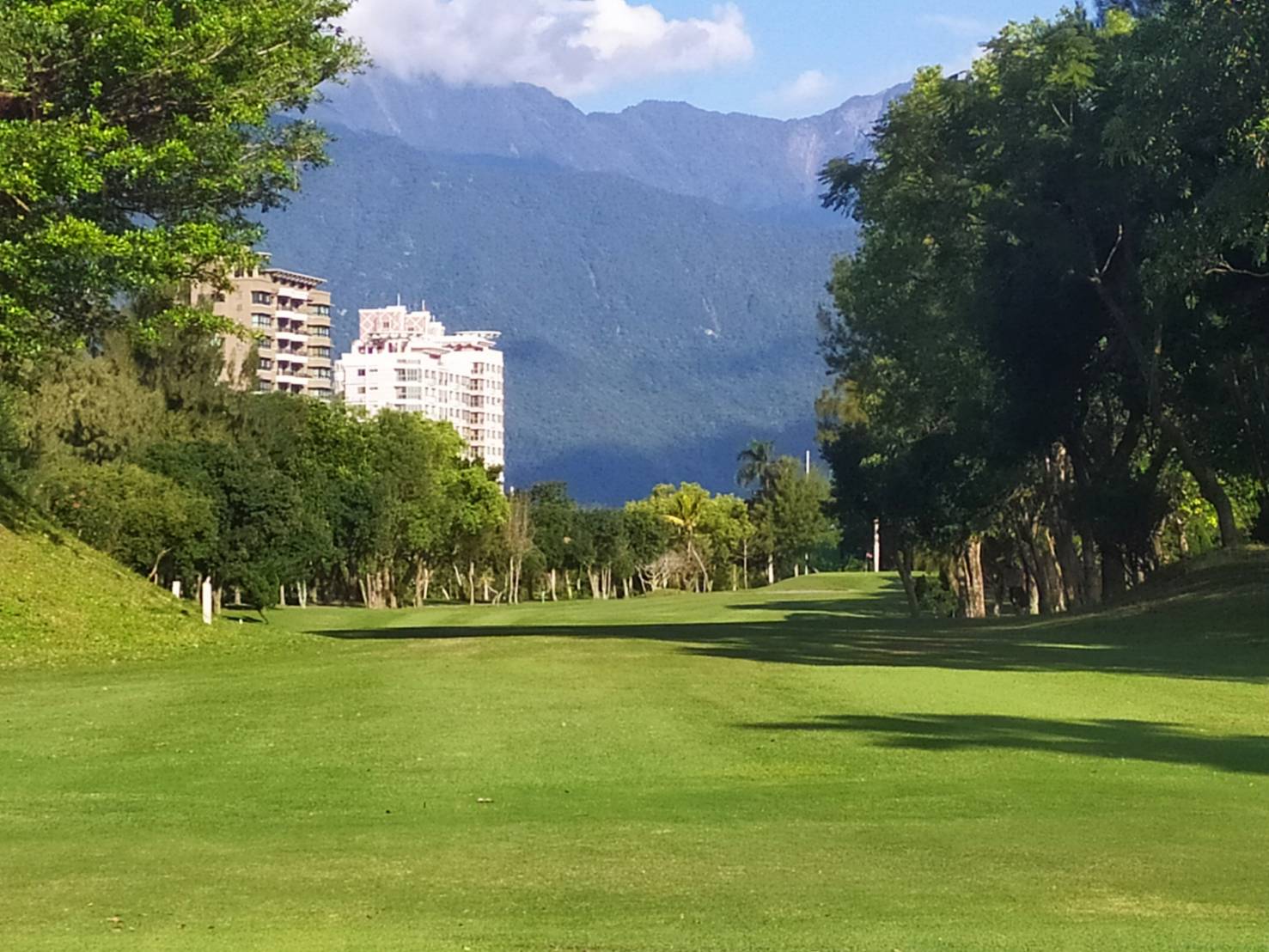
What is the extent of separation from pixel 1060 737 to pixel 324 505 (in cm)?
7882

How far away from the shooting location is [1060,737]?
20.0 meters

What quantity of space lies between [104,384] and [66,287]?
149 feet

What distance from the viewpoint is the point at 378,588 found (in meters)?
129

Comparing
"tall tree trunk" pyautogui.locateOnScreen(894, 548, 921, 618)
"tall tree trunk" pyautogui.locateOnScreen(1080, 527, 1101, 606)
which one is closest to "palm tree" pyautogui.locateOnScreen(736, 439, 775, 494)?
"tall tree trunk" pyautogui.locateOnScreen(894, 548, 921, 618)

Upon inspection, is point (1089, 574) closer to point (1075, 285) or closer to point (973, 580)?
point (1075, 285)

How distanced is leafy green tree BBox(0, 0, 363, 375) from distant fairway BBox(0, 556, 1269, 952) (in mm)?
7399

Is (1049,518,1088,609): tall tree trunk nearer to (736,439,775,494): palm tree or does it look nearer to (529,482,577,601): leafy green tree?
(529,482,577,601): leafy green tree

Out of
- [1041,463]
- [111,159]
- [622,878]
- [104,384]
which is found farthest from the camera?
[104,384]

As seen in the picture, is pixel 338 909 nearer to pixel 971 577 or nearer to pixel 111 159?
pixel 111 159

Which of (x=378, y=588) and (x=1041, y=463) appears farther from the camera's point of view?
(x=378, y=588)

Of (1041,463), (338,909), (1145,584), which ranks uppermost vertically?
(1041,463)

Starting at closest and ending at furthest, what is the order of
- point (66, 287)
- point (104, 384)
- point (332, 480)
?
point (66, 287) → point (104, 384) → point (332, 480)

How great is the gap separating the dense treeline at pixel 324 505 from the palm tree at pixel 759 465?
0.28m

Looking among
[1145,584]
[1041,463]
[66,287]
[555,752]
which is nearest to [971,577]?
[1041,463]
